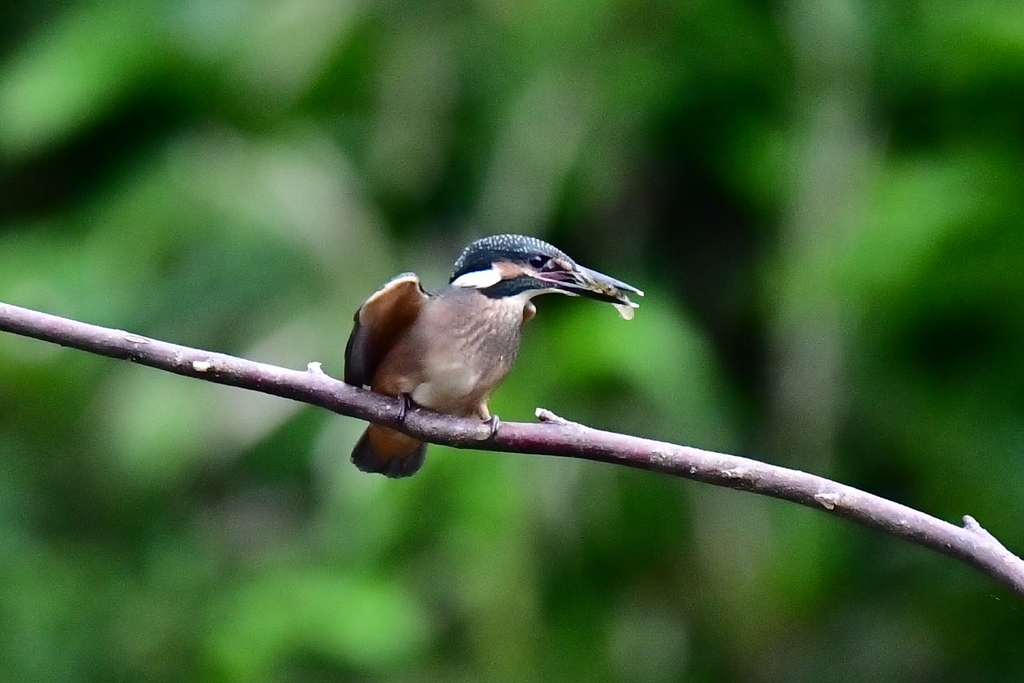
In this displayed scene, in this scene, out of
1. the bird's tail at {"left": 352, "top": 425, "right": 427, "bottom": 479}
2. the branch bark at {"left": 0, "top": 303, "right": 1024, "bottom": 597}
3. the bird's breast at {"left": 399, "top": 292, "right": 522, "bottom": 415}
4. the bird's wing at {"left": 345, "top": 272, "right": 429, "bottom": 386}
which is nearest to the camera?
the branch bark at {"left": 0, "top": 303, "right": 1024, "bottom": 597}

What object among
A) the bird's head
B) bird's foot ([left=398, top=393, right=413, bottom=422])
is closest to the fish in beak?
the bird's head

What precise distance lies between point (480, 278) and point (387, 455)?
321 mm

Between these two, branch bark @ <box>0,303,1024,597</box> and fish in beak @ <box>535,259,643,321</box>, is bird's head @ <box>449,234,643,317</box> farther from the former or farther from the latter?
branch bark @ <box>0,303,1024,597</box>

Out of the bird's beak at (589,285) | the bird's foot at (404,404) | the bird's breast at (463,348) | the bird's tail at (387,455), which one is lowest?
the bird's tail at (387,455)

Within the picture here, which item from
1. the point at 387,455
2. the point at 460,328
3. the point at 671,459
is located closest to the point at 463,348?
the point at 460,328

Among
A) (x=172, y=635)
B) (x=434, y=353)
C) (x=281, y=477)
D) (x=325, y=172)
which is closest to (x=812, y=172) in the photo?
(x=325, y=172)

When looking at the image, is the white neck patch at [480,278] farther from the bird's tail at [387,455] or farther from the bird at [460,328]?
the bird's tail at [387,455]

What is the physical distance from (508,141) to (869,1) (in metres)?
1.13

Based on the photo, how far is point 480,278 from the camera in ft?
6.35

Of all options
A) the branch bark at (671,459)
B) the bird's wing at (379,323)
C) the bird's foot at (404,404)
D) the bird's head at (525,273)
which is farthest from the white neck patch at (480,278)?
the branch bark at (671,459)

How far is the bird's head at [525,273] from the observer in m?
1.76

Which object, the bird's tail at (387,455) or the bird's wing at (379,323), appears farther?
the bird's tail at (387,455)

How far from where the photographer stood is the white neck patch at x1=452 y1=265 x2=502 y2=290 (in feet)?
6.28

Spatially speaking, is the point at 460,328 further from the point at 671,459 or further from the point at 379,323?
the point at 671,459
